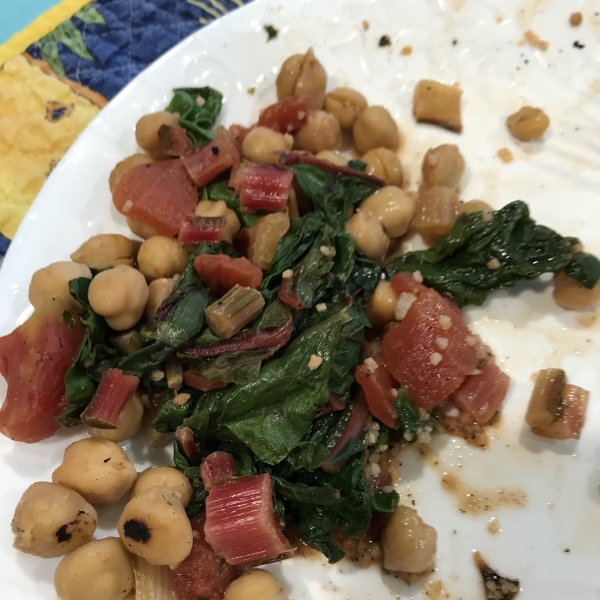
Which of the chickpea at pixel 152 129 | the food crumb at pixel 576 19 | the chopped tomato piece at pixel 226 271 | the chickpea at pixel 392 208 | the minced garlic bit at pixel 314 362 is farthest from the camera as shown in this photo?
the food crumb at pixel 576 19

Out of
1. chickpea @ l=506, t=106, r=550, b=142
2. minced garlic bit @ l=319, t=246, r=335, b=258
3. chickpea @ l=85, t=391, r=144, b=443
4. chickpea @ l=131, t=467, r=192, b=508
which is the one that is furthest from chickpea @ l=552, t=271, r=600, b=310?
chickpea @ l=85, t=391, r=144, b=443

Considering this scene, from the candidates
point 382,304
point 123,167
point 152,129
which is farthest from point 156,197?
point 382,304

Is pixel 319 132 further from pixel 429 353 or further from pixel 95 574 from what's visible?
pixel 95 574

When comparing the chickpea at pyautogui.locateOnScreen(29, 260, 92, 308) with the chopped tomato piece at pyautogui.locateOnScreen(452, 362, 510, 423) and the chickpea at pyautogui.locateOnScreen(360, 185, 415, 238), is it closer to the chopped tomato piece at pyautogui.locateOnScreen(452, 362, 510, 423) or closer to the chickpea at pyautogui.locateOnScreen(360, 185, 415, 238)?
the chickpea at pyautogui.locateOnScreen(360, 185, 415, 238)

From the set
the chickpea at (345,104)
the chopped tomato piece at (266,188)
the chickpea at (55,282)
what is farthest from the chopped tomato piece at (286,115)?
the chickpea at (55,282)

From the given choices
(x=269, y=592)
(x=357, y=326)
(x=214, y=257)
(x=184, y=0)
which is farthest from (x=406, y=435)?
(x=184, y=0)

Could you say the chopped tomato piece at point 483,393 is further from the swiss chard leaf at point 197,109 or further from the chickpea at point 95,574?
the swiss chard leaf at point 197,109

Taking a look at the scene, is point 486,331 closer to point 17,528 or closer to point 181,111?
point 181,111
